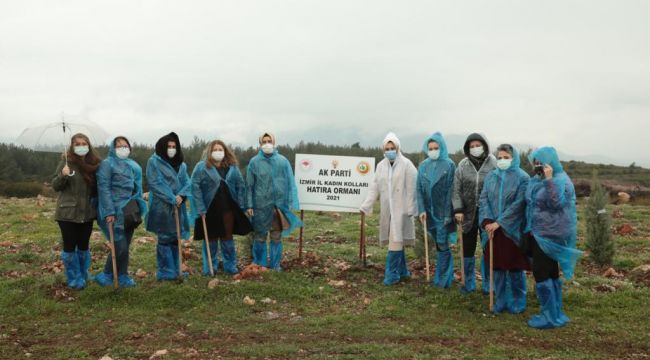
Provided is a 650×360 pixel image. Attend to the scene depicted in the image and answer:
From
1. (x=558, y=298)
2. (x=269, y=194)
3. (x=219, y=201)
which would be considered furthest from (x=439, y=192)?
(x=219, y=201)

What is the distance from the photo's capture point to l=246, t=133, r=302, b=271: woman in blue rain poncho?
954cm

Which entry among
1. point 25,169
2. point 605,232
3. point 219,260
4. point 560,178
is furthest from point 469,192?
point 25,169

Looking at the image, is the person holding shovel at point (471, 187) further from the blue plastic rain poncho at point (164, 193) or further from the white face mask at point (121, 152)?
the white face mask at point (121, 152)

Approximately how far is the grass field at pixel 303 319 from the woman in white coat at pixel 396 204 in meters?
0.50

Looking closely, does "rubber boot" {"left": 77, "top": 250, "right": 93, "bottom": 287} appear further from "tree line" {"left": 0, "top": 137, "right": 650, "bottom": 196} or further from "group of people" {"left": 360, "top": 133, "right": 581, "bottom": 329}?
"tree line" {"left": 0, "top": 137, "right": 650, "bottom": 196}

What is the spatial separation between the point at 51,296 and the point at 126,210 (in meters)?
1.67

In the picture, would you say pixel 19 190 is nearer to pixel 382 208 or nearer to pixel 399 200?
pixel 382 208

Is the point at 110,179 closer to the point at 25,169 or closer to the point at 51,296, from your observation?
the point at 51,296

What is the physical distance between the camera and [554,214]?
7035mm

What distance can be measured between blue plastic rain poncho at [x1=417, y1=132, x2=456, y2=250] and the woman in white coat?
25 centimetres

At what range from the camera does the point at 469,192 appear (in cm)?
827

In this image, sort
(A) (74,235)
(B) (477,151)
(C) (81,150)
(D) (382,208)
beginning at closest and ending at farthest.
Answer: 1. (B) (477,151)
2. (C) (81,150)
3. (A) (74,235)
4. (D) (382,208)

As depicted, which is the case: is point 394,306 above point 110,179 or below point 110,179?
below

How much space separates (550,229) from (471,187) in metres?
1.47
